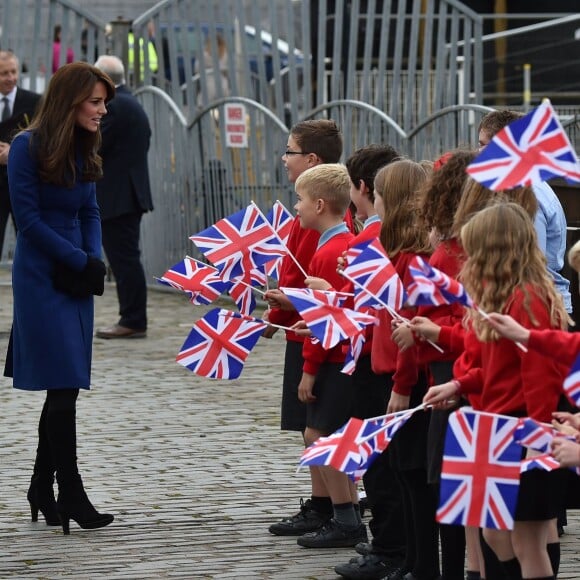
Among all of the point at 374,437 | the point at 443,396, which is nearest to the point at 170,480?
the point at 374,437

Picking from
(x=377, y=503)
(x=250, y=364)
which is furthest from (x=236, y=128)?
(x=377, y=503)

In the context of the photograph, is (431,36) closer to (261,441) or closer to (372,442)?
(261,441)

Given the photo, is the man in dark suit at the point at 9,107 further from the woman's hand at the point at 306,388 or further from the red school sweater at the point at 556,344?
the red school sweater at the point at 556,344

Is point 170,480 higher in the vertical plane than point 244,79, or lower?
lower

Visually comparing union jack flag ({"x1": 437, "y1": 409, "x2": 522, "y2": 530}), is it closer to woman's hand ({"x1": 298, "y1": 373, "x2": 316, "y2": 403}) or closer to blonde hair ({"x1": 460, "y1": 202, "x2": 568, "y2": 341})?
blonde hair ({"x1": 460, "y1": 202, "x2": 568, "y2": 341})

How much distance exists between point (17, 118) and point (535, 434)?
7.85m

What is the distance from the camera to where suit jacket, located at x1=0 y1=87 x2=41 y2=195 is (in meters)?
11.3

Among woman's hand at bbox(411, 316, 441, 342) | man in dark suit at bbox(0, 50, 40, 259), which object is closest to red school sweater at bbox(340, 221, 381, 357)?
woman's hand at bbox(411, 316, 441, 342)

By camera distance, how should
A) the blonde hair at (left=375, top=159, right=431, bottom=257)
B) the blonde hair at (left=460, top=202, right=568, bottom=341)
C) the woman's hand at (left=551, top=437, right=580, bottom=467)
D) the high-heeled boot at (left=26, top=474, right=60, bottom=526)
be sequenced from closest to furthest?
the woman's hand at (left=551, top=437, right=580, bottom=467), the blonde hair at (left=460, top=202, right=568, bottom=341), the blonde hair at (left=375, top=159, right=431, bottom=257), the high-heeled boot at (left=26, top=474, right=60, bottom=526)

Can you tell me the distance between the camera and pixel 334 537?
611cm

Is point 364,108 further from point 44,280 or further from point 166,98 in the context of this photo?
point 44,280

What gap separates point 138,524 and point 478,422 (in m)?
2.47

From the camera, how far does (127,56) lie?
15.6m

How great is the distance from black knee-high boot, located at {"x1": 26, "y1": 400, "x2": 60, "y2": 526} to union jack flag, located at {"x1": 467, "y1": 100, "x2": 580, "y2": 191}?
2.82 m
